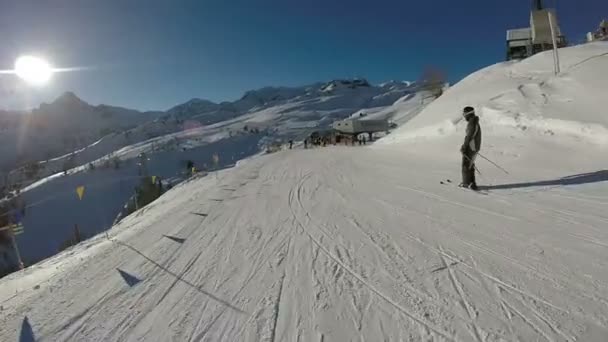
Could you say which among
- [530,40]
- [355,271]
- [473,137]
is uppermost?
[530,40]

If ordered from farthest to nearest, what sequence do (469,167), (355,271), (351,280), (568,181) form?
1. (469,167)
2. (568,181)
3. (355,271)
4. (351,280)

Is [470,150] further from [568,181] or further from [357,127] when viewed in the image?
[357,127]

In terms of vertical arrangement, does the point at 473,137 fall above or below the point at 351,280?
above

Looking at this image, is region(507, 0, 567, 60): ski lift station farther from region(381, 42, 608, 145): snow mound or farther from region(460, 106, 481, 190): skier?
region(460, 106, 481, 190): skier

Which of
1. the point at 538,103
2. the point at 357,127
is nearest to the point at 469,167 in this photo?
the point at 538,103

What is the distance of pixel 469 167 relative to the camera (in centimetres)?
780

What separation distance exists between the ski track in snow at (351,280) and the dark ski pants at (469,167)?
1094 mm

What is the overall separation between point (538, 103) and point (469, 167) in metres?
9.50

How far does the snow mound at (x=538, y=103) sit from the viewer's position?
38.3 feet

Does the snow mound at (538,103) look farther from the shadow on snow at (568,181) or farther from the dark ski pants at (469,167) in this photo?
the dark ski pants at (469,167)

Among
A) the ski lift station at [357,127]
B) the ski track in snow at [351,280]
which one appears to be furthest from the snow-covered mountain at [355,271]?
the ski lift station at [357,127]

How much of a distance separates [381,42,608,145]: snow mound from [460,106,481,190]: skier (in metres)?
4.97

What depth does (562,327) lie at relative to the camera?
102 inches

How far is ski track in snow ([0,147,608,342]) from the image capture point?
288 cm
